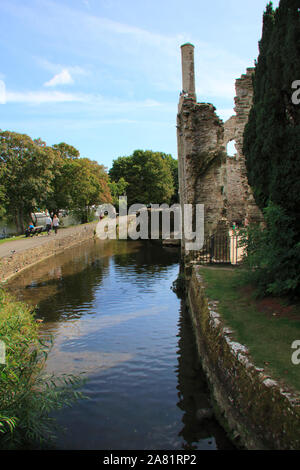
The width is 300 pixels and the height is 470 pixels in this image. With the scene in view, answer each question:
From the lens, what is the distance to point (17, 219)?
1323 inches

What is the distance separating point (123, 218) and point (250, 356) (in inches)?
1565

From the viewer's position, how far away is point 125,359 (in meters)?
8.16

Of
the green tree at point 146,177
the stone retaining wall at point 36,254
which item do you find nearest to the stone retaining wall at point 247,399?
the stone retaining wall at point 36,254

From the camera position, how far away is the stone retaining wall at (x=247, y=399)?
3.65m

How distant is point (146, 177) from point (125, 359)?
159 feet

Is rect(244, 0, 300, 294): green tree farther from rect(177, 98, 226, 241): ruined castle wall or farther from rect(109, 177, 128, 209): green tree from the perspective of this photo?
rect(109, 177, 128, 209): green tree

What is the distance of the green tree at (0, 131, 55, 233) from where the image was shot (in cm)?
2752

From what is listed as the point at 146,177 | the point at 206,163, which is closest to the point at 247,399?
the point at 206,163

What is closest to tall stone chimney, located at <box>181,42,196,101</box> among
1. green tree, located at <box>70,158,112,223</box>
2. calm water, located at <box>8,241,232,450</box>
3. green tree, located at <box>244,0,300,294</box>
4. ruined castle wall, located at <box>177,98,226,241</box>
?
ruined castle wall, located at <box>177,98,226,241</box>

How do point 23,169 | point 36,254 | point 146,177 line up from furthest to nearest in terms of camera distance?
point 146,177 < point 23,169 < point 36,254

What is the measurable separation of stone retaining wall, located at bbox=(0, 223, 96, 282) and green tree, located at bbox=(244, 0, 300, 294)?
1263 centimetres

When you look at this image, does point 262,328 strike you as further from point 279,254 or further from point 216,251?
point 216,251

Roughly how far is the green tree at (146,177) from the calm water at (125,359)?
37944 mm

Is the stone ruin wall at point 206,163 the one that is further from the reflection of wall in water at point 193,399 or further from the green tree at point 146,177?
the green tree at point 146,177
